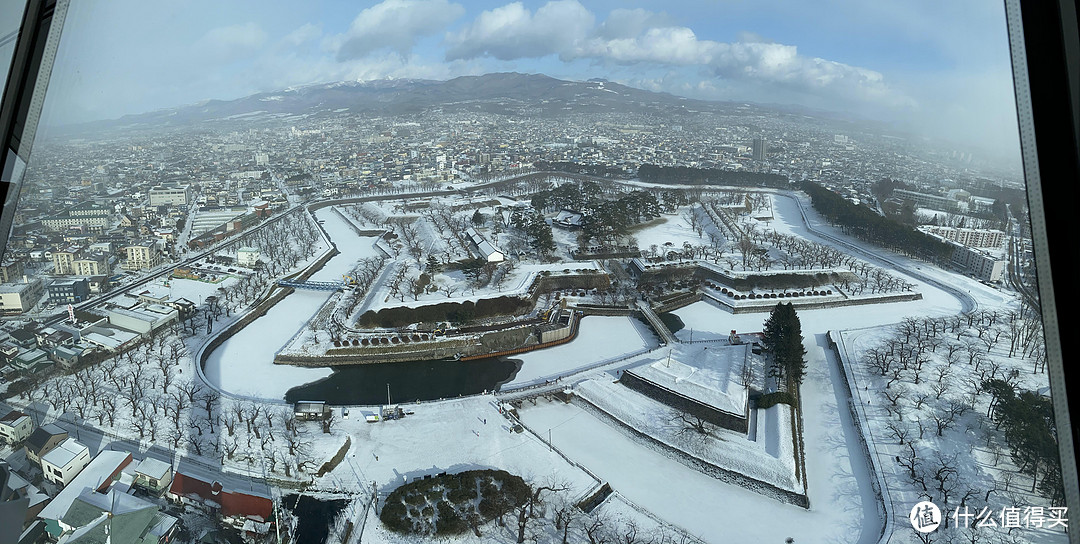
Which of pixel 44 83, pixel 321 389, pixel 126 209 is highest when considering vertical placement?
pixel 44 83

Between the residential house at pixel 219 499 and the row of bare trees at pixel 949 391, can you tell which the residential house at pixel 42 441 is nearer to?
the residential house at pixel 219 499

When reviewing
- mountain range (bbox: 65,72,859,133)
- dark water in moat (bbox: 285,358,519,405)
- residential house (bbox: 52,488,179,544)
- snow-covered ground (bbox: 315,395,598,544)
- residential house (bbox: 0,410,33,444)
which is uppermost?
mountain range (bbox: 65,72,859,133)

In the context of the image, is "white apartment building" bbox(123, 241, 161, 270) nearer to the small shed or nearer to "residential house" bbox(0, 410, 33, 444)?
the small shed

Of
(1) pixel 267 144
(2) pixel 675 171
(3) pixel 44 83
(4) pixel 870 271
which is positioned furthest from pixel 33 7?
(1) pixel 267 144

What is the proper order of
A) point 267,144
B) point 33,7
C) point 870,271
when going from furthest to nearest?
point 267,144 → point 870,271 → point 33,7

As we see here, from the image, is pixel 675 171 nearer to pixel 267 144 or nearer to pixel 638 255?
pixel 638 255

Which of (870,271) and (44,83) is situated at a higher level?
(44,83)

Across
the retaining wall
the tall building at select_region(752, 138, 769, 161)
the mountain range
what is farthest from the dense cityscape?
the mountain range

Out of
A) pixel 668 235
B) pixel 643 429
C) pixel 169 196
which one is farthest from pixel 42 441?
pixel 169 196
